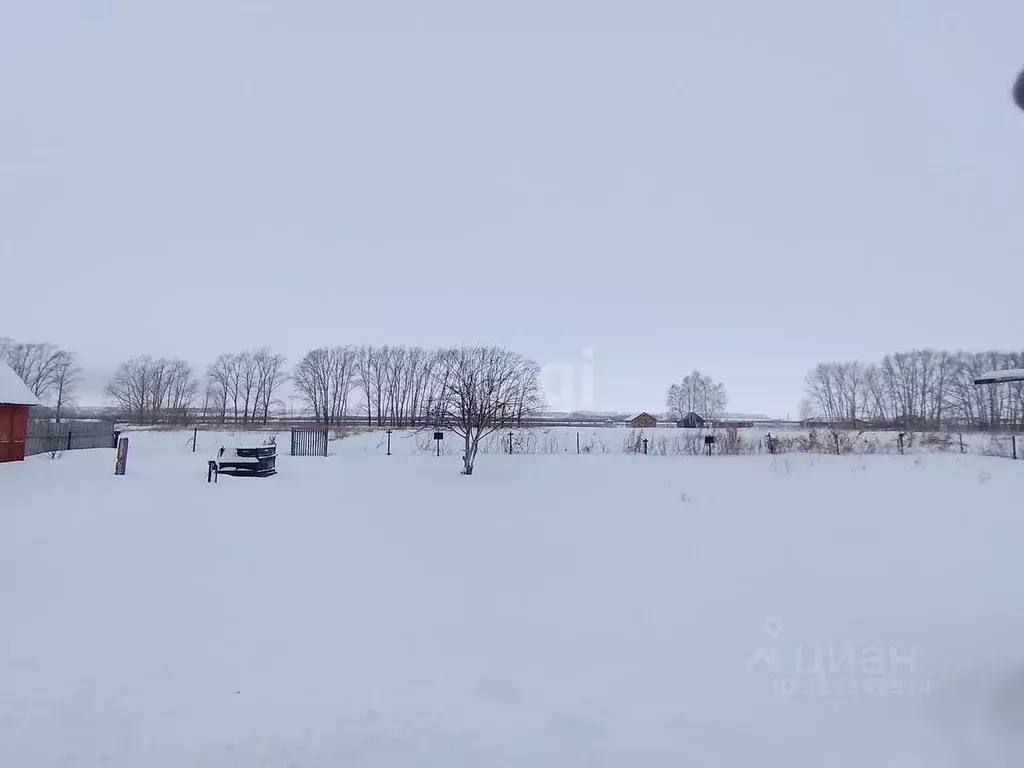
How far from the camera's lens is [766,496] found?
9930 millimetres

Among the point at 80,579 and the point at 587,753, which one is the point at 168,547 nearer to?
the point at 80,579

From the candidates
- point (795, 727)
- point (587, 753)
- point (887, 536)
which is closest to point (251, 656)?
point (587, 753)

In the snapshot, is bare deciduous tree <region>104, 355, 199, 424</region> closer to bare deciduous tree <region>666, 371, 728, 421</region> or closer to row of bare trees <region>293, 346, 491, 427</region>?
row of bare trees <region>293, 346, 491, 427</region>

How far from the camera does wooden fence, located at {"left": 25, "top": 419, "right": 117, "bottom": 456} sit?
19391 mm

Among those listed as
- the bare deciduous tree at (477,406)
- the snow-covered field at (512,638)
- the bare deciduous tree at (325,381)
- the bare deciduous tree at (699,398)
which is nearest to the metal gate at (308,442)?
the bare deciduous tree at (477,406)

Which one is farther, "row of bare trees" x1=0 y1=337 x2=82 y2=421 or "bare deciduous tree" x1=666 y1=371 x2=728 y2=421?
"bare deciduous tree" x1=666 y1=371 x2=728 y2=421

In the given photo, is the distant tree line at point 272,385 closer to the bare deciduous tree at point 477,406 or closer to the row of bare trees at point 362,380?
the row of bare trees at point 362,380

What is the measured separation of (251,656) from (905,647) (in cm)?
442

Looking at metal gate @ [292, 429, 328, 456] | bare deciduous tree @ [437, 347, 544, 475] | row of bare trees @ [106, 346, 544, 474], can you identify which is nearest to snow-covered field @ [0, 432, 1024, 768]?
bare deciduous tree @ [437, 347, 544, 475]

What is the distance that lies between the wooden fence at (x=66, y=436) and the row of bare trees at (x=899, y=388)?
176 feet

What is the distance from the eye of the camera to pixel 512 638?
3.77 metres

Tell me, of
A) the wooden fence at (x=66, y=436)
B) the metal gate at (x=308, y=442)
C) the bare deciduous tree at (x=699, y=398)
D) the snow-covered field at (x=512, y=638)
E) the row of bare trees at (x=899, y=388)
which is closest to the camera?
the snow-covered field at (x=512, y=638)

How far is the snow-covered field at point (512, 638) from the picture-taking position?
99.5 inches

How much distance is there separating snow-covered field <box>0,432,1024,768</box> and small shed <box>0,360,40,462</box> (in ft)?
33.9
